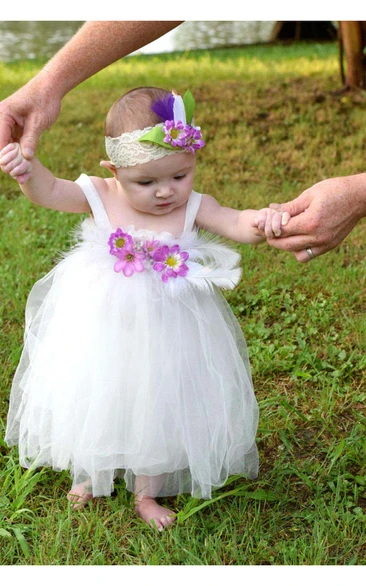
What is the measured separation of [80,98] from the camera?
6.39 m

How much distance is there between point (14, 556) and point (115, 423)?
46 cm

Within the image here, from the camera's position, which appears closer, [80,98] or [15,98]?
[15,98]

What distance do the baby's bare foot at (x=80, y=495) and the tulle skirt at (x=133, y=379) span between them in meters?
0.07

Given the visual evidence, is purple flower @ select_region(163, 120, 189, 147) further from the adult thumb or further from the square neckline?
the adult thumb

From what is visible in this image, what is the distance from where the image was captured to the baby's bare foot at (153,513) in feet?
6.96

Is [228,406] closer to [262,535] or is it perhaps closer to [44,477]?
[262,535]

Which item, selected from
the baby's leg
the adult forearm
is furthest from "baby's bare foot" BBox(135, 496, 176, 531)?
the adult forearm

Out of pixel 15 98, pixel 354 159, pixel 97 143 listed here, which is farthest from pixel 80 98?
pixel 15 98

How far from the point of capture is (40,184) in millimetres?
2014

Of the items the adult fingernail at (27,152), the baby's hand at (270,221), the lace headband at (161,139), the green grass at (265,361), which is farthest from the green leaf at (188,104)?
the green grass at (265,361)

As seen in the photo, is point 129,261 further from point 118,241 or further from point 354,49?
point 354,49

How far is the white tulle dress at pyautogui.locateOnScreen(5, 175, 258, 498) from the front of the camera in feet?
6.69

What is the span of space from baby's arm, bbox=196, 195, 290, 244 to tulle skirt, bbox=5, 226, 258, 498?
0.63 feet

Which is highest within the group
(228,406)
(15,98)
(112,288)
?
(15,98)
